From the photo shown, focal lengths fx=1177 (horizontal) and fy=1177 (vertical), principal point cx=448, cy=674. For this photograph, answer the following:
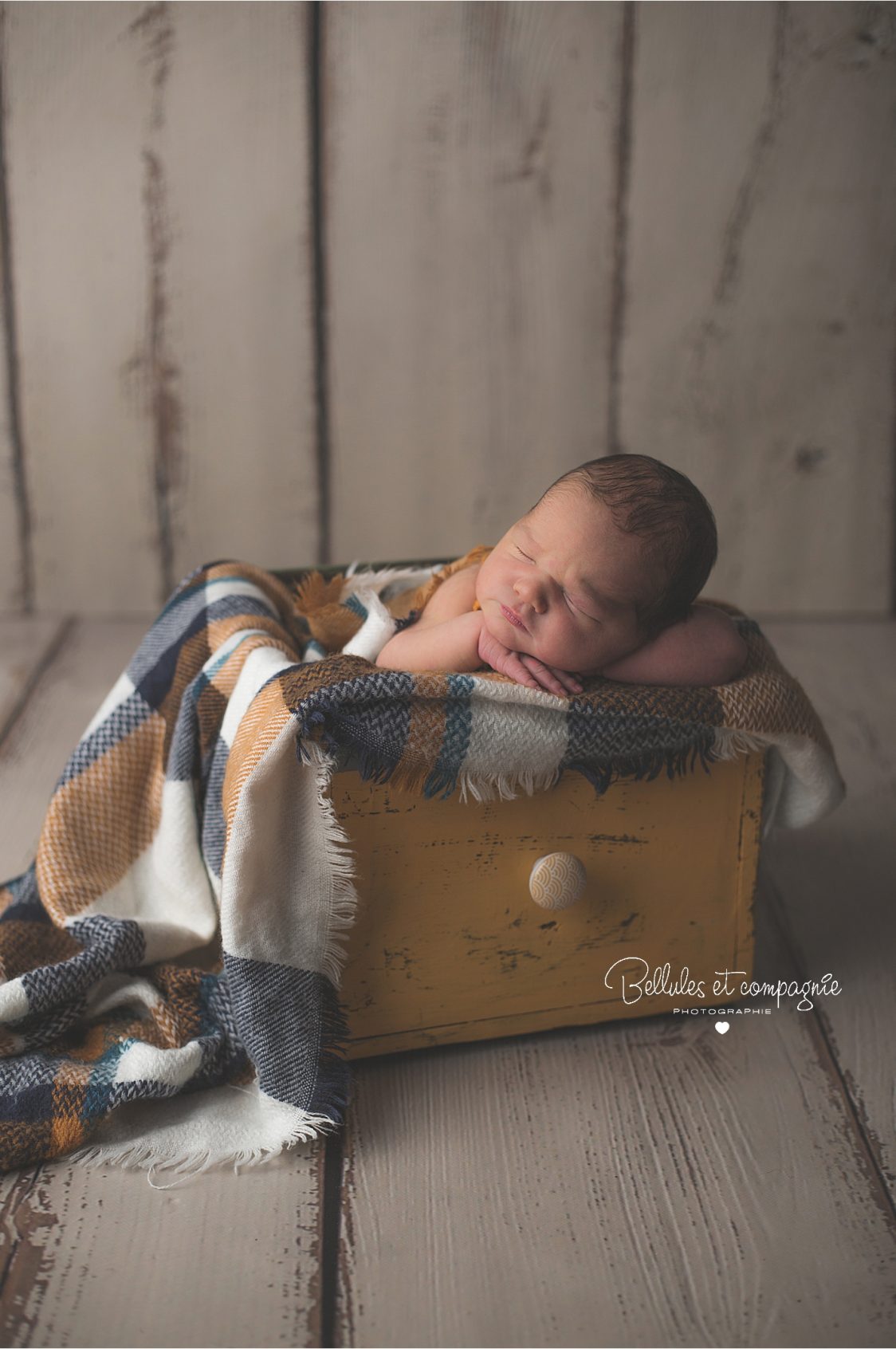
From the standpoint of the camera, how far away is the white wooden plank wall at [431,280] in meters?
1.65

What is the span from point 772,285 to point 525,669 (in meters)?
1.13

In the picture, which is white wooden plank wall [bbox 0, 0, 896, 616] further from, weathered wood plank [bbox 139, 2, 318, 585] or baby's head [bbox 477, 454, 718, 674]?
baby's head [bbox 477, 454, 718, 674]

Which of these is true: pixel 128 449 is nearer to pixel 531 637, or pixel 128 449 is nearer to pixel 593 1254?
pixel 531 637

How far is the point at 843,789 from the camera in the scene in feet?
3.35

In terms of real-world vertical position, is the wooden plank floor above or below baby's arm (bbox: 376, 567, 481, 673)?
below

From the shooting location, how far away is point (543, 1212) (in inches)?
32.5

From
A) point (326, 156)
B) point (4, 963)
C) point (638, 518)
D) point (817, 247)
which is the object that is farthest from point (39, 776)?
point (817, 247)

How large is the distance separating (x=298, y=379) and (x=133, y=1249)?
1306 mm

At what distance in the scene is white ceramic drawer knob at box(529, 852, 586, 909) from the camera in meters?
0.92

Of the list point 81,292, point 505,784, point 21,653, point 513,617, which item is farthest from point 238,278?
point 505,784

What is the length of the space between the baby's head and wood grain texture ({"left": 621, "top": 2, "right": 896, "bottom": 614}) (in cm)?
95

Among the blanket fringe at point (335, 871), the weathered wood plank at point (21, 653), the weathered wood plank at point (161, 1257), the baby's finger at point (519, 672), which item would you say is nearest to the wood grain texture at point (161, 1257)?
the weathered wood plank at point (161, 1257)

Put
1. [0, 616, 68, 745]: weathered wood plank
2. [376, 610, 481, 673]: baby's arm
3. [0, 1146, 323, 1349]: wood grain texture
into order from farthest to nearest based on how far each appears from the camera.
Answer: [0, 616, 68, 745]: weathered wood plank, [376, 610, 481, 673]: baby's arm, [0, 1146, 323, 1349]: wood grain texture

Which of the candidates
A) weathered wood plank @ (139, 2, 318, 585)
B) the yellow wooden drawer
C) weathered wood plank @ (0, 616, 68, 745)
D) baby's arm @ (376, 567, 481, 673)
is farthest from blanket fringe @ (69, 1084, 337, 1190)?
weathered wood plank @ (139, 2, 318, 585)
